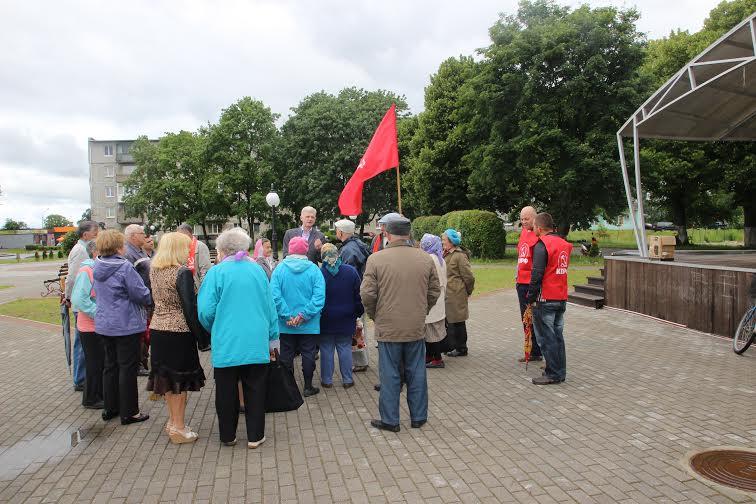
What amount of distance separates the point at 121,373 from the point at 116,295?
0.76m

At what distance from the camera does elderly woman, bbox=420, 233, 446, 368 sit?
6.94 metres

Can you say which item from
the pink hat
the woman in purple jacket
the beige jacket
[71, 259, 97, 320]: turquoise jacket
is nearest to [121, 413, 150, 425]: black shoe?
the woman in purple jacket

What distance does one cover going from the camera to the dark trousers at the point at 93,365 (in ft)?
19.1

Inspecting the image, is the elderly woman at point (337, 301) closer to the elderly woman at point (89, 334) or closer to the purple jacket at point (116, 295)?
the purple jacket at point (116, 295)

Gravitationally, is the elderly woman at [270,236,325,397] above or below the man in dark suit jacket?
below

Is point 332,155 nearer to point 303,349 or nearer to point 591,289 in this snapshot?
point 591,289

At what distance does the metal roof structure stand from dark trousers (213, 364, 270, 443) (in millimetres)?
9013

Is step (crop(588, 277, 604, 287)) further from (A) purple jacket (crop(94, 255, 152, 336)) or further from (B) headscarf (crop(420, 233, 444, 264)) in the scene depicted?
(A) purple jacket (crop(94, 255, 152, 336))

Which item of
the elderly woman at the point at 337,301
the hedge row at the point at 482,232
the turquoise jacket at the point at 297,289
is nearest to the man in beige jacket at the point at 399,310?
the turquoise jacket at the point at 297,289

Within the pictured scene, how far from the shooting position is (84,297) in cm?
562

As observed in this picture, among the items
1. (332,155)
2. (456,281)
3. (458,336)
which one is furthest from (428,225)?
(456,281)

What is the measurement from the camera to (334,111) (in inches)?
1714

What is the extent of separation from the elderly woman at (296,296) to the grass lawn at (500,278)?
10170 mm

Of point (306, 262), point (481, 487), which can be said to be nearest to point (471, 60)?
point (306, 262)
